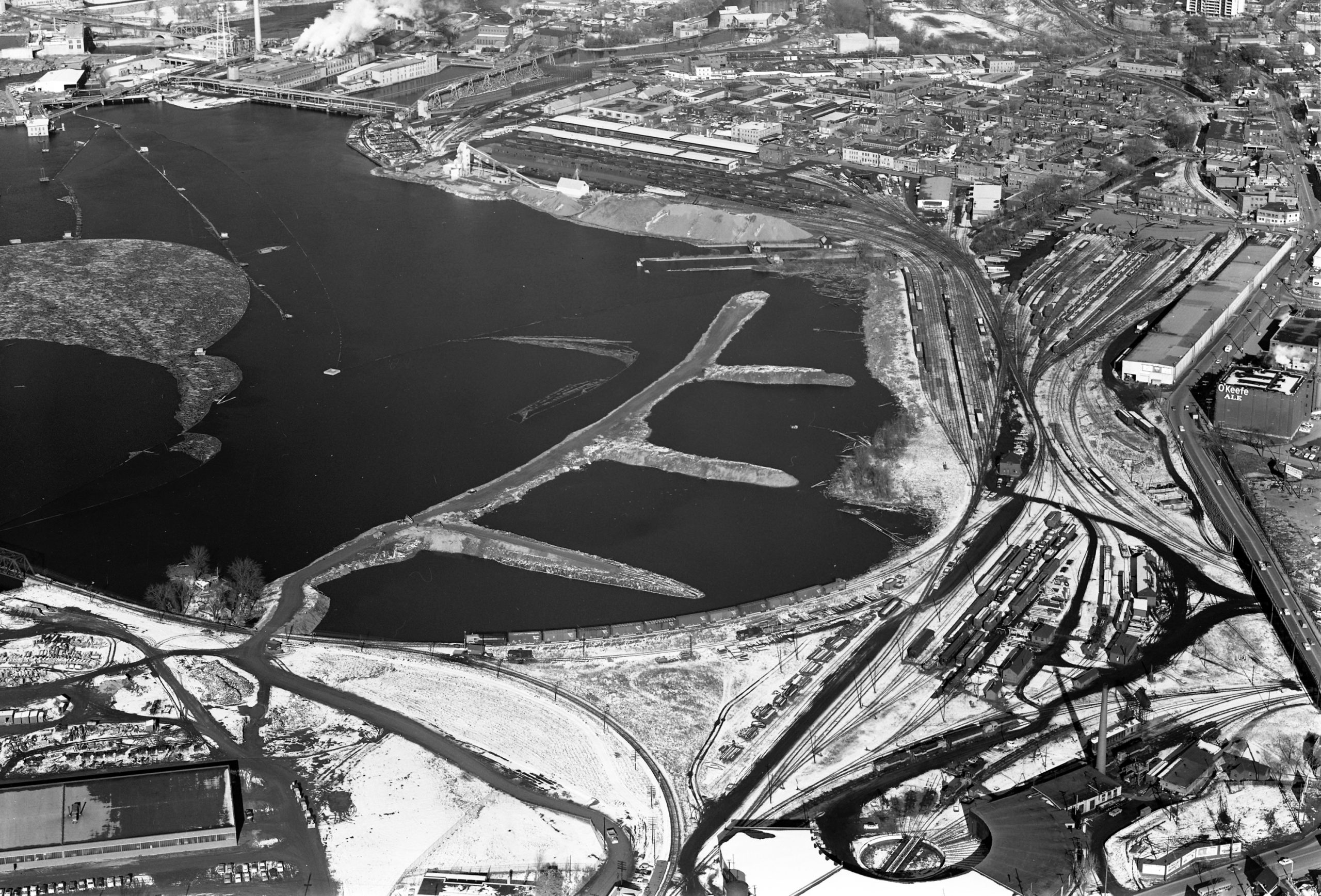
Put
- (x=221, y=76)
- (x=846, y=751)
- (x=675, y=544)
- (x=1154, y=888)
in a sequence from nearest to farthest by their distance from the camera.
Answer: (x=1154, y=888), (x=846, y=751), (x=675, y=544), (x=221, y=76)

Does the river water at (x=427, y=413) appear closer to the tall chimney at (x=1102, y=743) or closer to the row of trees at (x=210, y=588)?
the row of trees at (x=210, y=588)

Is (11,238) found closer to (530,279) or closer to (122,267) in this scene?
(122,267)

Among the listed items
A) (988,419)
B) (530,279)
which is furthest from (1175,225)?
(530,279)

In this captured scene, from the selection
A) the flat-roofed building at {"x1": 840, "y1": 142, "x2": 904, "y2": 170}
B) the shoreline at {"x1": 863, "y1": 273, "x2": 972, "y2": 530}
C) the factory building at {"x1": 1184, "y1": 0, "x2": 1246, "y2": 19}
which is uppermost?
the factory building at {"x1": 1184, "y1": 0, "x2": 1246, "y2": 19}

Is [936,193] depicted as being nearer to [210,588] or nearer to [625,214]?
[625,214]

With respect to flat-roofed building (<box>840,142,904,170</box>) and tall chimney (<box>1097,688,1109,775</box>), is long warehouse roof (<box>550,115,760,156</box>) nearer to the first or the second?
flat-roofed building (<box>840,142,904,170</box>)

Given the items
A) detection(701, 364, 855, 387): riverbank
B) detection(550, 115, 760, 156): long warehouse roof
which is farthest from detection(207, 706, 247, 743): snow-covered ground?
detection(550, 115, 760, 156): long warehouse roof

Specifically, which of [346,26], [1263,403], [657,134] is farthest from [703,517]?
[346,26]
